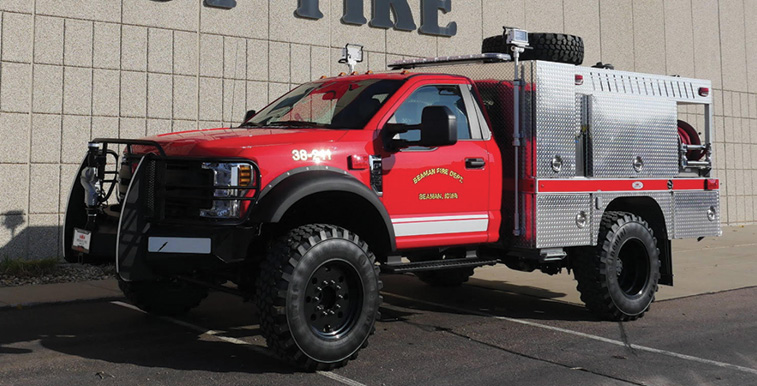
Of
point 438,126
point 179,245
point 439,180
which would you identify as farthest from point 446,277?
point 179,245

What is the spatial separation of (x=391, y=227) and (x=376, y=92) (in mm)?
1285

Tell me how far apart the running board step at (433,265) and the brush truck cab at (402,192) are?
2cm

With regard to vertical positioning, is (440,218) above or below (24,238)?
above

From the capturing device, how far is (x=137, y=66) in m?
11.2

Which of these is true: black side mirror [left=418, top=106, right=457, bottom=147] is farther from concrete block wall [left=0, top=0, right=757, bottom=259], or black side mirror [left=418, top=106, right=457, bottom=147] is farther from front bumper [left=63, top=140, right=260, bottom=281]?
concrete block wall [left=0, top=0, right=757, bottom=259]

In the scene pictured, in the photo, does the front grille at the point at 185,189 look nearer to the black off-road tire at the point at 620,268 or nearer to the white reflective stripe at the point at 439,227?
the white reflective stripe at the point at 439,227

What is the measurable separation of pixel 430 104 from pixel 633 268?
301 cm

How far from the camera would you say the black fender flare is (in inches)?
228

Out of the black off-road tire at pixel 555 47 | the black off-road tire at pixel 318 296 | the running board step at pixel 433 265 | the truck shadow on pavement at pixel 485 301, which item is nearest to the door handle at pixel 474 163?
the running board step at pixel 433 265

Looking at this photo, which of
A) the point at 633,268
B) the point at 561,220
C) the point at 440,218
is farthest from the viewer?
the point at 633,268

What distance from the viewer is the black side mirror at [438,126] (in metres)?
6.52

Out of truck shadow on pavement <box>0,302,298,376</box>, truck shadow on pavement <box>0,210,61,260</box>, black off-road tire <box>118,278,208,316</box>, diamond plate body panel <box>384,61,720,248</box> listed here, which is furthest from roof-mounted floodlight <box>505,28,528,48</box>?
truck shadow on pavement <box>0,210,61,260</box>

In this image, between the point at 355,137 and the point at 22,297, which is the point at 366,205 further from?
the point at 22,297

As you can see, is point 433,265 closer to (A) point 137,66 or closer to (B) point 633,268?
(B) point 633,268
